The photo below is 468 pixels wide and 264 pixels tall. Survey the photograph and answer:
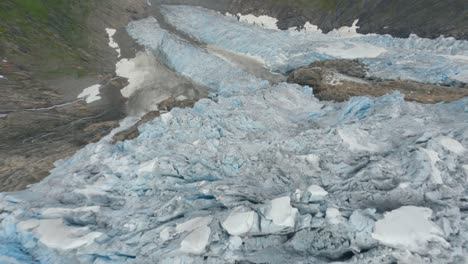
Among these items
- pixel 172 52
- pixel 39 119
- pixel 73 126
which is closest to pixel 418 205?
pixel 73 126

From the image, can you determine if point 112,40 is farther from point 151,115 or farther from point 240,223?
point 240,223

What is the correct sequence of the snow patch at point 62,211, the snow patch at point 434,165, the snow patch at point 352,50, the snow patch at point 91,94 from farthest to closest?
the snow patch at point 352,50
the snow patch at point 91,94
the snow patch at point 62,211
the snow patch at point 434,165

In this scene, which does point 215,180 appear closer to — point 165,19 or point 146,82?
point 146,82

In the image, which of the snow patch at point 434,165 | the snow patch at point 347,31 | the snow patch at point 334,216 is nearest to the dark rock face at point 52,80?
the snow patch at point 334,216

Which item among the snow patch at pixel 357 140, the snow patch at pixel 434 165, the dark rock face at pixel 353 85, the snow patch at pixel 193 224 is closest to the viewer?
the snow patch at pixel 193 224

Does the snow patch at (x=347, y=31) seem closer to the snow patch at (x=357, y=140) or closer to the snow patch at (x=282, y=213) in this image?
the snow patch at (x=357, y=140)

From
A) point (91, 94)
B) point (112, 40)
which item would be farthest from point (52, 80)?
point (112, 40)

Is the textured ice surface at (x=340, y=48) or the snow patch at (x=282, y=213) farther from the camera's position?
the textured ice surface at (x=340, y=48)
